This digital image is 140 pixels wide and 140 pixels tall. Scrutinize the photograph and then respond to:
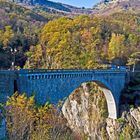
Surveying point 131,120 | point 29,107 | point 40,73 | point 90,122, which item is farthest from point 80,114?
point 29,107

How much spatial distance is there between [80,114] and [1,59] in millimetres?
13823

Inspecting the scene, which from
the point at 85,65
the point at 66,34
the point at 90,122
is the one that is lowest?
the point at 90,122

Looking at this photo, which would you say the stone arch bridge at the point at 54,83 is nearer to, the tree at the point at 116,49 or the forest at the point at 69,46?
the forest at the point at 69,46

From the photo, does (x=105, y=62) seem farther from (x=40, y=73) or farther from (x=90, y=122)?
(x=40, y=73)

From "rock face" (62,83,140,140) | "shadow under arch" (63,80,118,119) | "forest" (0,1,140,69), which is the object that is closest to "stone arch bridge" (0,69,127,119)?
"shadow under arch" (63,80,118,119)

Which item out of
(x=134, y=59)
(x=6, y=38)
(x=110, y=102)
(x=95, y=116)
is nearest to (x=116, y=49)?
(x=134, y=59)

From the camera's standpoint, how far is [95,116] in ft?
171

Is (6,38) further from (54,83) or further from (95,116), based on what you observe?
(54,83)

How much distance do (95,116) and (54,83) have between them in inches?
748

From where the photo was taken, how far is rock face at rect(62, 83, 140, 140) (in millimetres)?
48562

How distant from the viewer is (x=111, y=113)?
51.6 metres

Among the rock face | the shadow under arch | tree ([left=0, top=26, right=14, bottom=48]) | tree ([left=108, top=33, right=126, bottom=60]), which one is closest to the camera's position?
the rock face

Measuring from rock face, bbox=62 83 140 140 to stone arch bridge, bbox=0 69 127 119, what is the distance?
1427 mm

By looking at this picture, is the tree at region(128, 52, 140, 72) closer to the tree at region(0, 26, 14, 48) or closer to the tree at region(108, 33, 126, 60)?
the tree at region(108, 33, 126, 60)
